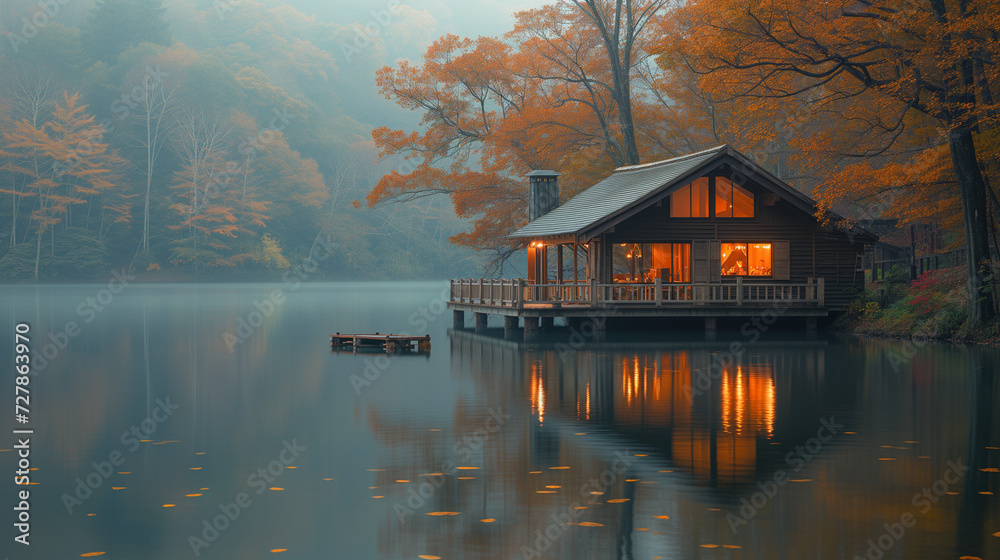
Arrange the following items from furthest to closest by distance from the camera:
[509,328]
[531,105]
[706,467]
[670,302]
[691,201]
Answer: [531,105] → [509,328] → [691,201] → [670,302] → [706,467]

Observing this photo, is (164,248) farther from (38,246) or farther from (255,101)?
(255,101)

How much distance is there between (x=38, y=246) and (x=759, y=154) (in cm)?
6453

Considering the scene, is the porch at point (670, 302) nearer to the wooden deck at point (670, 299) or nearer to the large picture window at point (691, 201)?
the wooden deck at point (670, 299)

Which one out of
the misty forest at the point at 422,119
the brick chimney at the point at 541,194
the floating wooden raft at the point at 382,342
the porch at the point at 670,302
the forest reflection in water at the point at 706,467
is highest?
the misty forest at the point at 422,119

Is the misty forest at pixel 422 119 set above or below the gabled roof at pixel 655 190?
above

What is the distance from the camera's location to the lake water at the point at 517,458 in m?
8.26

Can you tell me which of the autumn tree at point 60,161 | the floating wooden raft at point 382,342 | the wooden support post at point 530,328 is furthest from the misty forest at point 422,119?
the floating wooden raft at point 382,342

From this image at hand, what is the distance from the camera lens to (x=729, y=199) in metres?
34.2

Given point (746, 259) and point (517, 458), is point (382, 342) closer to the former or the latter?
point (746, 259)

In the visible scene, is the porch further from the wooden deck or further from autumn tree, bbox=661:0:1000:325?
autumn tree, bbox=661:0:1000:325

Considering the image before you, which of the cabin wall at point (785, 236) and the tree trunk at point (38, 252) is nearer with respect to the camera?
the cabin wall at point (785, 236)

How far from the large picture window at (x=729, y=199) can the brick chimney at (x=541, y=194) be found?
417 inches

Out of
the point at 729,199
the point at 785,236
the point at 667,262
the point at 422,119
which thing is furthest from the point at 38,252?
the point at 785,236

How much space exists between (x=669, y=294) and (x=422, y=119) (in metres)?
45.3
